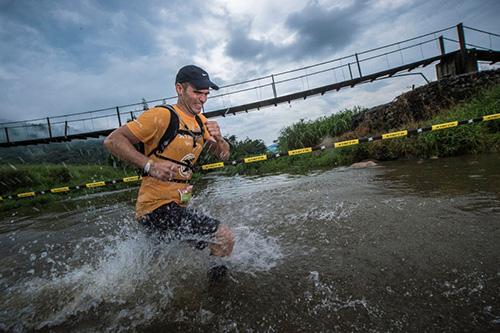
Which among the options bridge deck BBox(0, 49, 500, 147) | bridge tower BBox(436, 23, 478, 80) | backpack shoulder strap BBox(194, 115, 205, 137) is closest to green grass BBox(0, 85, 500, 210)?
bridge deck BBox(0, 49, 500, 147)

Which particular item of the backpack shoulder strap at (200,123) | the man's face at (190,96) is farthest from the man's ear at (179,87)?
the backpack shoulder strap at (200,123)

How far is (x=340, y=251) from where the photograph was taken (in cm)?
256

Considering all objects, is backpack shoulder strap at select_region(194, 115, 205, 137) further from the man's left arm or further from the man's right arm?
the man's right arm

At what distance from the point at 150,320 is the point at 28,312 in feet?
4.11

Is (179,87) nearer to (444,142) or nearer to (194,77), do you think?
(194,77)

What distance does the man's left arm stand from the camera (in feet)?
8.92

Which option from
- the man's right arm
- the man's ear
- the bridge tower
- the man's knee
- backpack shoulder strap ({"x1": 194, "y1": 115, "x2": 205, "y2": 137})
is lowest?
the man's knee

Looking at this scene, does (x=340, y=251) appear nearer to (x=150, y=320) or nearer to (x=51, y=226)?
(x=150, y=320)

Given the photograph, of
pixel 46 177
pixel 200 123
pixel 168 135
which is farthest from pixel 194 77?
pixel 46 177

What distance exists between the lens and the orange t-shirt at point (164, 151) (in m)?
2.20

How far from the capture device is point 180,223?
2312 mm

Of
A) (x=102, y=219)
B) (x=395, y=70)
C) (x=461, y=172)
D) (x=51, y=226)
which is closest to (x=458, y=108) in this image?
(x=461, y=172)

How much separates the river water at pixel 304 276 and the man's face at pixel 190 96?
1.32 m

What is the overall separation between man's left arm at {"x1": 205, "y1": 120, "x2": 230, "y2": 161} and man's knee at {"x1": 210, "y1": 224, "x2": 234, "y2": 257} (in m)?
0.92
